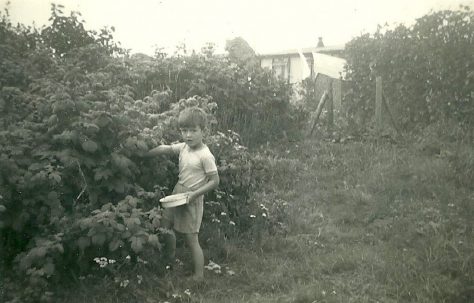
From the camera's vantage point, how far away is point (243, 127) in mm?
9297

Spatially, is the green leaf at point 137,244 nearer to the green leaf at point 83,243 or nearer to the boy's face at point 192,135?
the green leaf at point 83,243

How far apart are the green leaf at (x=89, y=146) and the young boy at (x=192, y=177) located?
60 centimetres

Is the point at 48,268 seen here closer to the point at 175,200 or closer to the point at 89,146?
the point at 89,146

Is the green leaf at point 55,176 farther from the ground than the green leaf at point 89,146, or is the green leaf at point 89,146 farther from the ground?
the green leaf at point 89,146

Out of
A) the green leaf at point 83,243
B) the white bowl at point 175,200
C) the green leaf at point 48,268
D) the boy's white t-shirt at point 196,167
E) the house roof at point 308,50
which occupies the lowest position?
the green leaf at point 48,268

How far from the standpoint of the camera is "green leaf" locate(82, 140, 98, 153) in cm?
381

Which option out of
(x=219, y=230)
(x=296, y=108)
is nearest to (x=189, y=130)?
(x=219, y=230)

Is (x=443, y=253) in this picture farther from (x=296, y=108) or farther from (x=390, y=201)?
(x=296, y=108)

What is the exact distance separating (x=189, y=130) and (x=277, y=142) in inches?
215

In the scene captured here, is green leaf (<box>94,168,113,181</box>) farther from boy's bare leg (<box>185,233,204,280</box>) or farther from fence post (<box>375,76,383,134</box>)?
fence post (<box>375,76,383,134</box>)

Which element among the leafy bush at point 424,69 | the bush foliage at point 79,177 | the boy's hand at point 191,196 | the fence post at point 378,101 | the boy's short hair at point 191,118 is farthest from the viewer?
the fence post at point 378,101

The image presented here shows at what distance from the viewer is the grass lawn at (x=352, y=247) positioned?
3.97m

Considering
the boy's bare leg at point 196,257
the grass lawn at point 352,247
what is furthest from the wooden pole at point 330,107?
the boy's bare leg at point 196,257

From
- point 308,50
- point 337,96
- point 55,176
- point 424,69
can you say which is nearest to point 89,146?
point 55,176
